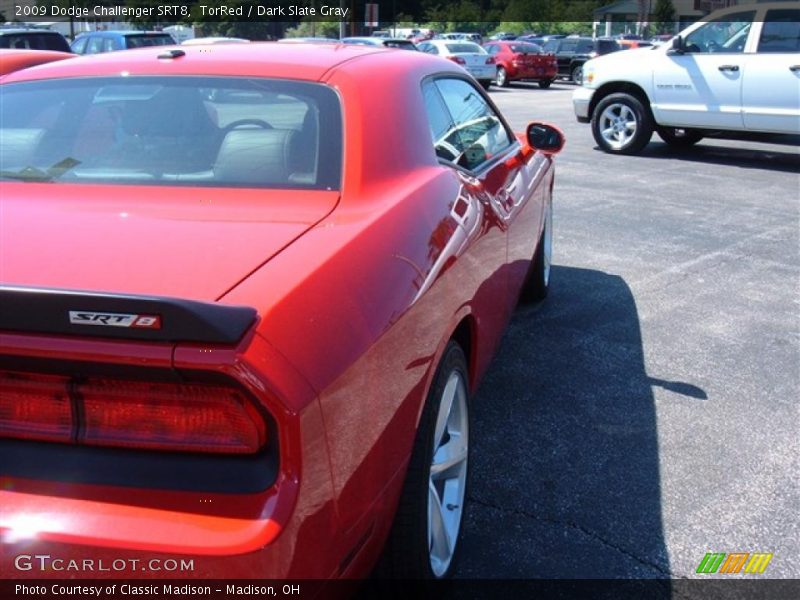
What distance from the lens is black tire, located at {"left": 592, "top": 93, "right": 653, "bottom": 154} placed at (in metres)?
10.9

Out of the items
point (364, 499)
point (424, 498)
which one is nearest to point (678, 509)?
point (424, 498)

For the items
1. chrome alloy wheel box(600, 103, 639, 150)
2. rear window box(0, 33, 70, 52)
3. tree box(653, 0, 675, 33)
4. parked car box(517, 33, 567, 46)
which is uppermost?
tree box(653, 0, 675, 33)

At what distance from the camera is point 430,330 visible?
7.59 ft

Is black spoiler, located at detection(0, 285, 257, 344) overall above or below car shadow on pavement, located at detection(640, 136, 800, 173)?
above

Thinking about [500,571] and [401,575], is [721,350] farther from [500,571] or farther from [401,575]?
[401,575]

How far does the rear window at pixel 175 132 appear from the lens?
2.62 meters

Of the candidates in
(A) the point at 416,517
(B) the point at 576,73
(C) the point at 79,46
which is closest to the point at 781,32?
(A) the point at 416,517

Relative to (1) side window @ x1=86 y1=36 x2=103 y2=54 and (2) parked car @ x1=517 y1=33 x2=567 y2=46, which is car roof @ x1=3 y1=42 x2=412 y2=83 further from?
(2) parked car @ x1=517 y1=33 x2=567 y2=46

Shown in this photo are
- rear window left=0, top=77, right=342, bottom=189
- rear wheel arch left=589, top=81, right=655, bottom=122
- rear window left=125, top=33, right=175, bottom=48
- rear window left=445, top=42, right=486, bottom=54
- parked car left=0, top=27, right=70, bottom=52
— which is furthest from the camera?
rear window left=445, top=42, right=486, bottom=54

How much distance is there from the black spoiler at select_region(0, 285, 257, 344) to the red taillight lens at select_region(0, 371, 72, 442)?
0.49 ft

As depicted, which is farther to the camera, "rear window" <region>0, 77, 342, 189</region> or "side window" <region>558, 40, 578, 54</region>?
"side window" <region>558, 40, 578, 54</region>

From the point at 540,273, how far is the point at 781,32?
6701 millimetres

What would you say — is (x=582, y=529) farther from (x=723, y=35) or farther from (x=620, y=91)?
(x=620, y=91)

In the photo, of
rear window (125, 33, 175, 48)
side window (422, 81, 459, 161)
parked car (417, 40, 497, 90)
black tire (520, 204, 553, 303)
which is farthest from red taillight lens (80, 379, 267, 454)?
parked car (417, 40, 497, 90)
